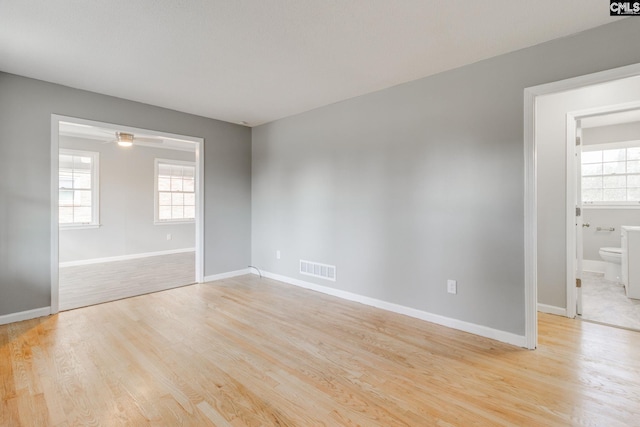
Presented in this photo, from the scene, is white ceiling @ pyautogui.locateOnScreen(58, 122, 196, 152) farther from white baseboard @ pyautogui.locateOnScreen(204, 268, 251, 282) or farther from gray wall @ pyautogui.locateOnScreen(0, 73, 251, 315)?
white baseboard @ pyautogui.locateOnScreen(204, 268, 251, 282)

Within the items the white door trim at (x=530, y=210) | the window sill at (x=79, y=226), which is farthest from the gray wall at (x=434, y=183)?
the window sill at (x=79, y=226)

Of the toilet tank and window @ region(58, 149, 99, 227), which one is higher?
window @ region(58, 149, 99, 227)

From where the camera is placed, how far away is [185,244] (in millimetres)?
7488

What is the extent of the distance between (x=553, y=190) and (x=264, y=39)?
3.35 m

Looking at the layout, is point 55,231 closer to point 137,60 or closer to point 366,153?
point 137,60

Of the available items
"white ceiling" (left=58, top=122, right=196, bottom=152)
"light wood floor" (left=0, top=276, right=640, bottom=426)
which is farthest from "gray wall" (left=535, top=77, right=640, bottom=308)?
"white ceiling" (left=58, top=122, right=196, bottom=152)

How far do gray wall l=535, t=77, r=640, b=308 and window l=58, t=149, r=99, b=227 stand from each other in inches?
294

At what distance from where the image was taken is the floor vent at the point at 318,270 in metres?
3.98

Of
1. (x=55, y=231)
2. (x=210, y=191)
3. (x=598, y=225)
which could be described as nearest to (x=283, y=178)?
(x=210, y=191)

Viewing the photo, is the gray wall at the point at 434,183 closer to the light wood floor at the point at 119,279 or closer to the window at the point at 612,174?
the light wood floor at the point at 119,279

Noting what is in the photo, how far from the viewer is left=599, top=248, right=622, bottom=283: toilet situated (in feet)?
14.3

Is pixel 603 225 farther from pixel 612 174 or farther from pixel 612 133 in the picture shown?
pixel 612 133

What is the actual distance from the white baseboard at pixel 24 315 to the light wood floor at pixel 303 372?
153 millimetres

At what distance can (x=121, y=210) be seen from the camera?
632 cm
